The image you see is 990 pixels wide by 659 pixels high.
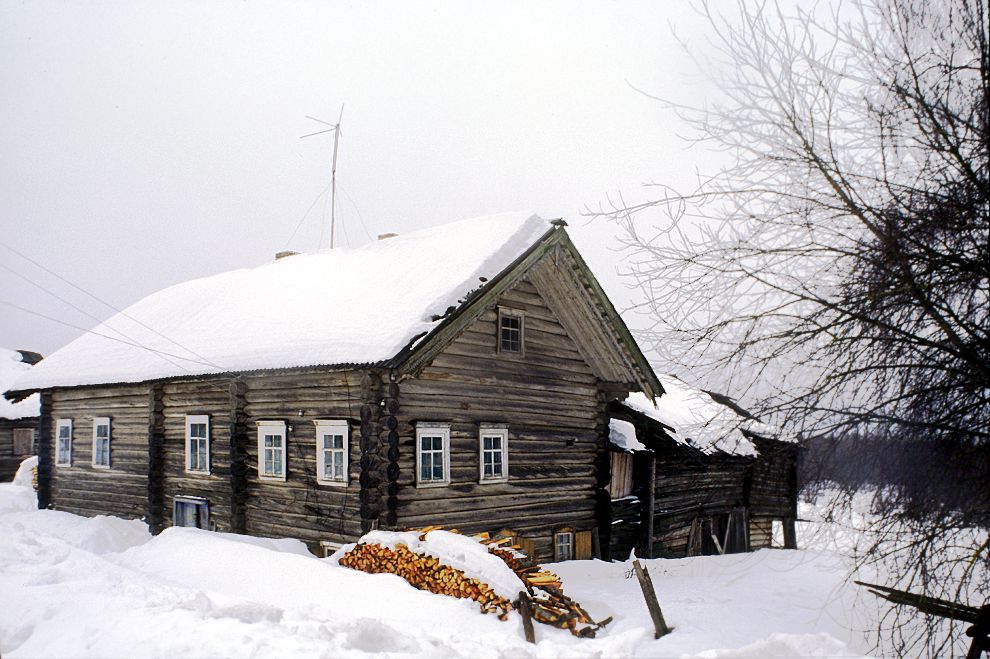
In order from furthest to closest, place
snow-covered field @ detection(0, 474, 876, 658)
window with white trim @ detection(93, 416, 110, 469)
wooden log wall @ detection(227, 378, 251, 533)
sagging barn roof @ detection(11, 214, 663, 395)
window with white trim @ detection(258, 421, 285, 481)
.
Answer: window with white trim @ detection(93, 416, 110, 469)
wooden log wall @ detection(227, 378, 251, 533)
window with white trim @ detection(258, 421, 285, 481)
sagging barn roof @ detection(11, 214, 663, 395)
snow-covered field @ detection(0, 474, 876, 658)

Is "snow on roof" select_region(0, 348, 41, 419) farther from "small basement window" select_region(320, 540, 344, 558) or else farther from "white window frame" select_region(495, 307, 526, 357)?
"white window frame" select_region(495, 307, 526, 357)

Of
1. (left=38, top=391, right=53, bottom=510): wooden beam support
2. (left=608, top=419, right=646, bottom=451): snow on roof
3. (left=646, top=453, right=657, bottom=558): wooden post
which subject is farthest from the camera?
(left=38, top=391, right=53, bottom=510): wooden beam support

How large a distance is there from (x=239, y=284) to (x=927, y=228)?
19.4 meters

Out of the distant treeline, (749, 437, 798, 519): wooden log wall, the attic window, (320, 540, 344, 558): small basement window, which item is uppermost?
the attic window

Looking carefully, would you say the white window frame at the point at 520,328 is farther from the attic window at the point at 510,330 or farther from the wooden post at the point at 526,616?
the wooden post at the point at 526,616

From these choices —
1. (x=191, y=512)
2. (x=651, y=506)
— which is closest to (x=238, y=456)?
(x=191, y=512)

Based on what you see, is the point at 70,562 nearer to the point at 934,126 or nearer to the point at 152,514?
the point at 152,514

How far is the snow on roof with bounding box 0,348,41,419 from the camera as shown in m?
35.8

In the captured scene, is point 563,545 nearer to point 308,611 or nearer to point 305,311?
point 305,311

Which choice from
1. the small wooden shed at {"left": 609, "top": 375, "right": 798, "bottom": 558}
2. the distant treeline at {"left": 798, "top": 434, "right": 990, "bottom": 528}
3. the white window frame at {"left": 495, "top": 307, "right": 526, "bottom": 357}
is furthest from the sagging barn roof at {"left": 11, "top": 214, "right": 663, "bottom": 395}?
the distant treeline at {"left": 798, "top": 434, "right": 990, "bottom": 528}

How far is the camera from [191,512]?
17781mm

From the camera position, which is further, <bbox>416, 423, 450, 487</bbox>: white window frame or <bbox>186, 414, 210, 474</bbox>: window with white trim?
<bbox>186, 414, 210, 474</bbox>: window with white trim

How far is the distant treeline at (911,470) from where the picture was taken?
20.9 ft

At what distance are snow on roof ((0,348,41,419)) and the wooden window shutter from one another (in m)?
24.3
